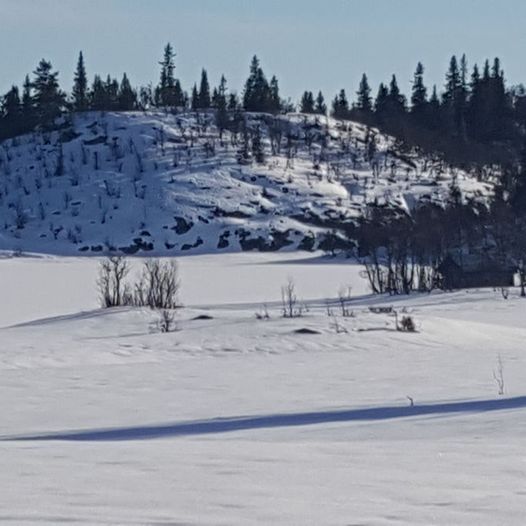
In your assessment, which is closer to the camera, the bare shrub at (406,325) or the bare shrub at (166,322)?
the bare shrub at (406,325)

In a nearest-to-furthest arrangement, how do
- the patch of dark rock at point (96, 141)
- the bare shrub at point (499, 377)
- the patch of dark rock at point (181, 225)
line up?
1. the bare shrub at point (499, 377)
2. the patch of dark rock at point (181, 225)
3. the patch of dark rock at point (96, 141)

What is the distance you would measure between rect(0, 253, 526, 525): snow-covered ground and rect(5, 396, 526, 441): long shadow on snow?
35 mm

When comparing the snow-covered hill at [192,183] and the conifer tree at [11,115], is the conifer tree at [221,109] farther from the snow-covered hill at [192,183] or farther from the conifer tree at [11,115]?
the conifer tree at [11,115]

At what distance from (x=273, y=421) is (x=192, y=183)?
8377cm

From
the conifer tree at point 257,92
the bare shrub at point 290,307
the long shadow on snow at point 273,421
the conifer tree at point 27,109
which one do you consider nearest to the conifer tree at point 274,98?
the conifer tree at point 257,92

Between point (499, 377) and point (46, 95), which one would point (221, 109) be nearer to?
point (46, 95)

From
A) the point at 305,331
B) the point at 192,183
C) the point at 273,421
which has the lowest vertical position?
the point at 273,421

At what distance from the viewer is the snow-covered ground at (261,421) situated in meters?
6.25

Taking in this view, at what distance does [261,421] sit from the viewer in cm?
1229

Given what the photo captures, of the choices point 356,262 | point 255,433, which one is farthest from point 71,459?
point 356,262

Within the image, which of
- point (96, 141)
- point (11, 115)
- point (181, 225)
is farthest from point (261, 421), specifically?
point (11, 115)

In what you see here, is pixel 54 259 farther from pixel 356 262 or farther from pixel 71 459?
pixel 71 459

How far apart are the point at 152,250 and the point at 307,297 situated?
44.4 m

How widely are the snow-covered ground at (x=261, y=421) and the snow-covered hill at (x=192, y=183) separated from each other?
183ft
